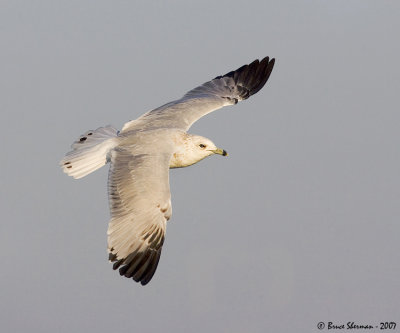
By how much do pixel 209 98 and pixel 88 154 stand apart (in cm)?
442

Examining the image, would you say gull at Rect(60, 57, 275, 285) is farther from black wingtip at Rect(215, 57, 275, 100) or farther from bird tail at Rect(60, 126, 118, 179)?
black wingtip at Rect(215, 57, 275, 100)

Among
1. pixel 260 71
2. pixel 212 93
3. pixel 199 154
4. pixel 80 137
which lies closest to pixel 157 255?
pixel 199 154

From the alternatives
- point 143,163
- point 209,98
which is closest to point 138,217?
point 143,163

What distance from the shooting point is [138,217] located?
49.9 ft

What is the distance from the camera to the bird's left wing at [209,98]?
61.3 ft

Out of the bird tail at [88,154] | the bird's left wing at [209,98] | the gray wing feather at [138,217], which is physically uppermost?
the bird's left wing at [209,98]

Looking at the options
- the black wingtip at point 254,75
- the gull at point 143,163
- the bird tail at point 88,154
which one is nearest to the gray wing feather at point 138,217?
the gull at point 143,163

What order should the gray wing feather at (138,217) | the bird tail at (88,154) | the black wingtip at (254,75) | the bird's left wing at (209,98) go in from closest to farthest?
the gray wing feather at (138,217) < the bird tail at (88,154) < the bird's left wing at (209,98) < the black wingtip at (254,75)

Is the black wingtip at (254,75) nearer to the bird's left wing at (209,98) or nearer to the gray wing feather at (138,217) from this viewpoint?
the bird's left wing at (209,98)

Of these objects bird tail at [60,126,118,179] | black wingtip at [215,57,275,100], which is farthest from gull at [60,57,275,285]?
black wingtip at [215,57,275,100]

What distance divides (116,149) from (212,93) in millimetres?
5157

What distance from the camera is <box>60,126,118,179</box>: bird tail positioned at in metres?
17.1

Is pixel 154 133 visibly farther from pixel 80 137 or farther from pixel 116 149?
pixel 80 137

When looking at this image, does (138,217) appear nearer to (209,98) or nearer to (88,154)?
(88,154)
